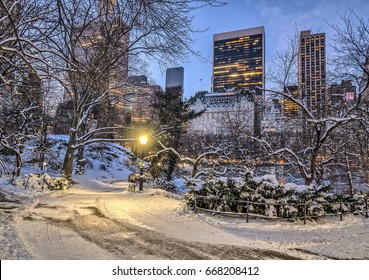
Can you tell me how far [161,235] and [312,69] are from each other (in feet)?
33.7

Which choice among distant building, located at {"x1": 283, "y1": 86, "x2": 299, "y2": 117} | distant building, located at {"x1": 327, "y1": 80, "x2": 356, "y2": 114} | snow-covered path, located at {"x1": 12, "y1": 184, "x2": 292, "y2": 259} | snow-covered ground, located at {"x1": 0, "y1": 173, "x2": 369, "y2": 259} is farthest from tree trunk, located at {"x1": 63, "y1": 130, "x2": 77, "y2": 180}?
distant building, located at {"x1": 327, "y1": 80, "x2": 356, "y2": 114}

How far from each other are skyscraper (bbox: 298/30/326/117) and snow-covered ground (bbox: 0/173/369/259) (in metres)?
5.90

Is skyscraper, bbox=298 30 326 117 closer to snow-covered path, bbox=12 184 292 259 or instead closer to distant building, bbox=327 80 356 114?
distant building, bbox=327 80 356 114

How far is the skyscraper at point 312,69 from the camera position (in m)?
10.6

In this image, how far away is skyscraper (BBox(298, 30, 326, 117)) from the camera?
34.8ft

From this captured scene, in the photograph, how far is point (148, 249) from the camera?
4.44m

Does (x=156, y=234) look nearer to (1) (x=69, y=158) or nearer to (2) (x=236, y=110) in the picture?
(1) (x=69, y=158)

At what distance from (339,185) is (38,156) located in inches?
1147

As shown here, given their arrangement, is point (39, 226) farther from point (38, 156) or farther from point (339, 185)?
point (38, 156)

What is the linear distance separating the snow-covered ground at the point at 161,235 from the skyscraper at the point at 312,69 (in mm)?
5898

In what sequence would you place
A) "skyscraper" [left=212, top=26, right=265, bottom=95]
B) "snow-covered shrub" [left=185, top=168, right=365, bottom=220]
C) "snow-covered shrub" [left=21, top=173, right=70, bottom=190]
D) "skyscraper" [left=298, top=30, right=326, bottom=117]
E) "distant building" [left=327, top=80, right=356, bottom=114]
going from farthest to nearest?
"snow-covered shrub" [left=21, top=173, right=70, bottom=190]
"skyscraper" [left=212, top=26, right=265, bottom=95]
"skyscraper" [left=298, top=30, right=326, bottom=117]
"distant building" [left=327, top=80, right=356, bottom=114]
"snow-covered shrub" [left=185, top=168, right=365, bottom=220]

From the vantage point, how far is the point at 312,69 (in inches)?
464

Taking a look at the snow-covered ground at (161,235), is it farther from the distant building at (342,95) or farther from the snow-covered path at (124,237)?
the distant building at (342,95)

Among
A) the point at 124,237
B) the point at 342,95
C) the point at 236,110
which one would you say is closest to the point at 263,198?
the point at 124,237
